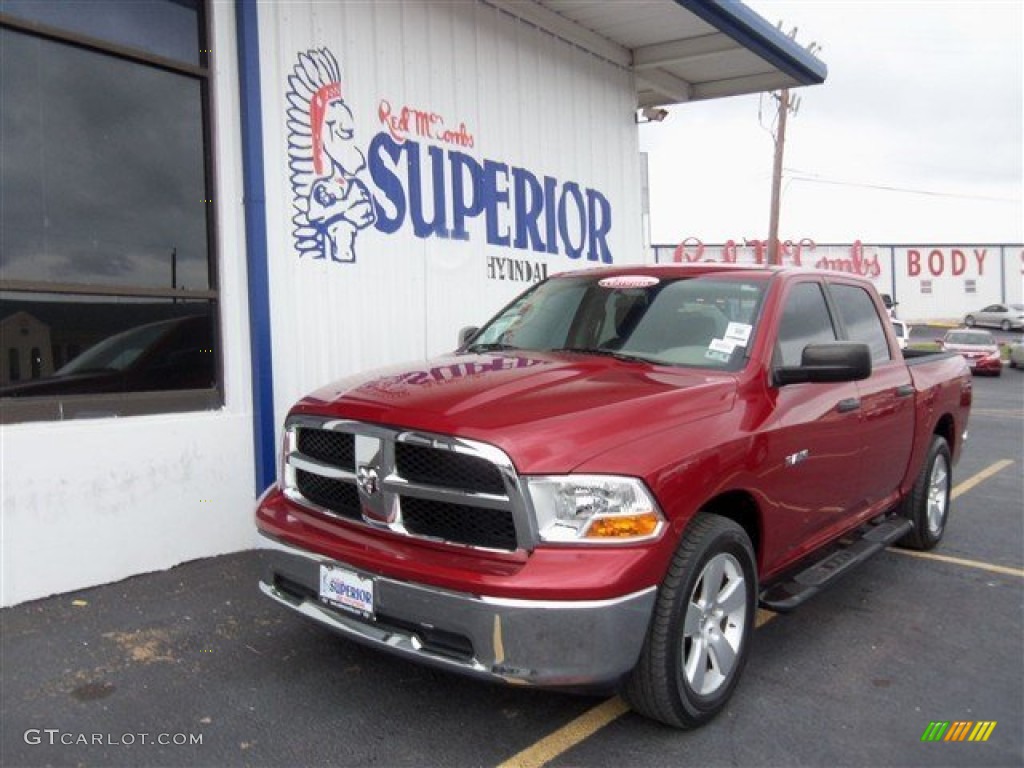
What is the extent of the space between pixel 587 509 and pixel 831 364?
1525 millimetres

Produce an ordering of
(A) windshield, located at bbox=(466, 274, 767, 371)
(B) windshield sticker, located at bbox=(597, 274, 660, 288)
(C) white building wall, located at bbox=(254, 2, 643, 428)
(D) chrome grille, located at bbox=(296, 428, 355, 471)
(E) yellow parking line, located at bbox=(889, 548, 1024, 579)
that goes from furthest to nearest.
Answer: (C) white building wall, located at bbox=(254, 2, 643, 428) → (E) yellow parking line, located at bbox=(889, 548, 1024, 579) → (B) windshield sticker, located at bbox=(597, 274, 660, 288) → (A) windshield, located at bbox=(466, 274, 767, 371) → (D) chrome grille, located at bbox=(296, 428, 355, 471)

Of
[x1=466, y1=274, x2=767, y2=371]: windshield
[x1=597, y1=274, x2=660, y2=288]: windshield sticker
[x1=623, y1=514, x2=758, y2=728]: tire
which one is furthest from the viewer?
[x1=597, y1=274, x2=660, y2=288]: windshield sticker

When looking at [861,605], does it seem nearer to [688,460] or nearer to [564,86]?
[688,460]

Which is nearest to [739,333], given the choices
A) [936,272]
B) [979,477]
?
[979,477]

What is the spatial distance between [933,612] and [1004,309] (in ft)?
172

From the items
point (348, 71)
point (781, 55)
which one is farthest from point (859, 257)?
point (348, 71)

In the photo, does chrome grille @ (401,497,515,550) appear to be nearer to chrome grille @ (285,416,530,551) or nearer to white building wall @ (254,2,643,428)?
chrome grille @ (285,416,530,551)

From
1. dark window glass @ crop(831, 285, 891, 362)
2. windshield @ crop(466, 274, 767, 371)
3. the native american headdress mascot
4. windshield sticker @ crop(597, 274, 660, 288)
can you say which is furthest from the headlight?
the native american headdress mascot

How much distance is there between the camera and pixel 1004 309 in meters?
49.6

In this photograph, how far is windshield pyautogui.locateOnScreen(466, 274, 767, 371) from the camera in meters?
4.00

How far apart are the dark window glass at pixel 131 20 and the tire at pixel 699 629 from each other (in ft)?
15.1

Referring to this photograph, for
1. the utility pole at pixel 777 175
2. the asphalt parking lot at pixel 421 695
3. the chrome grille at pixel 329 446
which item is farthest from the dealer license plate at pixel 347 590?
the utility pole at pixel 777 175

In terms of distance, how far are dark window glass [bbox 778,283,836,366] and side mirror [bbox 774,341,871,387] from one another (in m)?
0.15

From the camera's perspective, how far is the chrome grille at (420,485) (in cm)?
297
